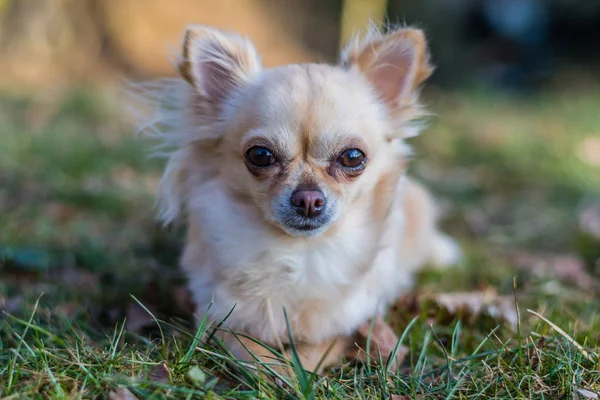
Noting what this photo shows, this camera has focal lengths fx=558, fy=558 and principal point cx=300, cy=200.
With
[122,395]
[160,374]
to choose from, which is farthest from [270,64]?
[122,395]

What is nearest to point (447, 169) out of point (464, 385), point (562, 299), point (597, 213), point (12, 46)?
point (597, 213)

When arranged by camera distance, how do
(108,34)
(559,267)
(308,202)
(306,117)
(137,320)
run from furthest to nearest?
(108,34) < (559,267) < (137,320) < (306,117) < (308,202)

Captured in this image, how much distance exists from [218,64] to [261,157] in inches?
23.0

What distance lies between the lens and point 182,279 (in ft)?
10.1

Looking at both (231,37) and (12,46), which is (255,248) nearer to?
(231,37)

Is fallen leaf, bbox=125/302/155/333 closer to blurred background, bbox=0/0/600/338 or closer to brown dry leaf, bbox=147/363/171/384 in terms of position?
blurred background, bbox=0/0/600/338

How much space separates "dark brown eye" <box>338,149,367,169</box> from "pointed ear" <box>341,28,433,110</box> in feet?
1.29

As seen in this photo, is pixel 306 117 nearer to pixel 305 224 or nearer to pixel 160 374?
pixel 305 224

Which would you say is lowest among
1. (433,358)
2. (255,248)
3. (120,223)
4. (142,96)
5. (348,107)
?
(120,223)

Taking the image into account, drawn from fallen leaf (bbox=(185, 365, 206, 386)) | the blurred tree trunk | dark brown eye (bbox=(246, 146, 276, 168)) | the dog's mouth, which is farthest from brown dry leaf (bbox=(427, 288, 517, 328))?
the blurred tree trunk

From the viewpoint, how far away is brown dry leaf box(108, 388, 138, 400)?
166 centimetres

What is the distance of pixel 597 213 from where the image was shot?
4418 millimetres

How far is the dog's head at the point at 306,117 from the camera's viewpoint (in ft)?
7.35

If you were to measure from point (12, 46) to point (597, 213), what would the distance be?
23.9 feet
